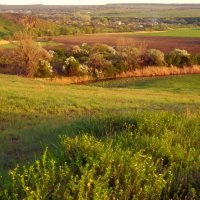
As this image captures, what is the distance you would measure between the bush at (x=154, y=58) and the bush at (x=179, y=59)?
3.10 feet

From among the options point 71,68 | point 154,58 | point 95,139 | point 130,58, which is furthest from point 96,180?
point 154,58

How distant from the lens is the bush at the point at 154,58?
48.8 m

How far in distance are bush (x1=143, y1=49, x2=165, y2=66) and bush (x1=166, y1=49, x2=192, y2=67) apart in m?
0.95

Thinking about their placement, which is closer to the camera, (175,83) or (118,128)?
(118,128)

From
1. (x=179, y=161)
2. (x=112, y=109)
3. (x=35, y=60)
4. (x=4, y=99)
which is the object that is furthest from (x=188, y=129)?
(x=35, y=60)

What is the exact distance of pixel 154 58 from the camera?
161 ft

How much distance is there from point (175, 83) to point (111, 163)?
104 ft

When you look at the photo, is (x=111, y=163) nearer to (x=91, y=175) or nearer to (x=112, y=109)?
(x=91, y=175)

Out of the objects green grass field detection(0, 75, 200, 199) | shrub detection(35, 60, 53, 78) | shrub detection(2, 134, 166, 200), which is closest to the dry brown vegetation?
shrub detection(35, 60, 53, 78)

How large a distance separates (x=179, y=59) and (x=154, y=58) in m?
2.87

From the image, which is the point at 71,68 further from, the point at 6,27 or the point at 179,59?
the point at 6,27

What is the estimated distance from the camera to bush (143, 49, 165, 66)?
1920 inches

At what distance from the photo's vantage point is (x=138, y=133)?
852cm

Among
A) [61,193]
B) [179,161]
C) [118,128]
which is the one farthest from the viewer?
[118,128]
